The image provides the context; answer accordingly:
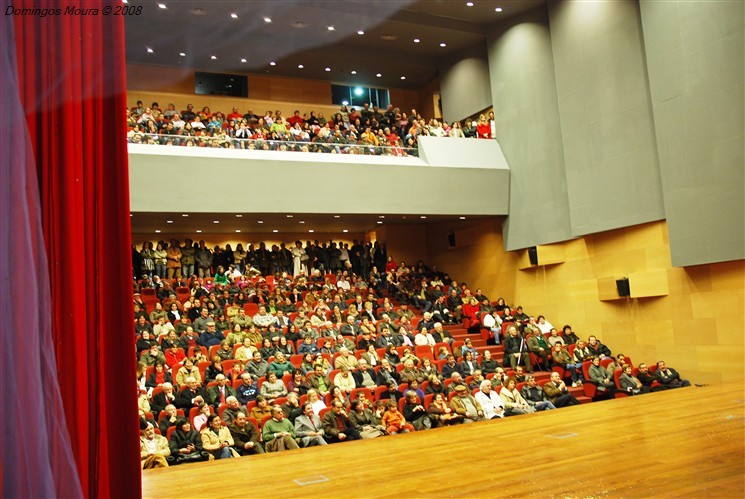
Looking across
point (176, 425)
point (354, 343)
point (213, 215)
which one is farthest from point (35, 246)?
point (213, 215)

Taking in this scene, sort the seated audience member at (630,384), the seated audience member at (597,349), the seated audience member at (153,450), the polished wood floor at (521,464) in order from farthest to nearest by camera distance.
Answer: the seated audience member at (597,349) → the seated audience member at (630,384) → the seated audience member at (153,450) → the polished wood floor at (521,464)

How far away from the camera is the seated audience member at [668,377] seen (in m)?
8.33

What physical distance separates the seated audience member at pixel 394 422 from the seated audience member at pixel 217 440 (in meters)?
1.52

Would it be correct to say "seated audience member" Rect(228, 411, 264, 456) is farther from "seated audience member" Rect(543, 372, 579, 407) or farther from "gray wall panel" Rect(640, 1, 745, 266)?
"gray wall panel" Rect(640, 1, 745, 266)

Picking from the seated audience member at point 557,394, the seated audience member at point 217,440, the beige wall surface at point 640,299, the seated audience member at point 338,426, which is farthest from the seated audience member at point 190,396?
the beige wall surface at point 640,299

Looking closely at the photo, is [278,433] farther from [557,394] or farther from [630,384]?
[630,384]

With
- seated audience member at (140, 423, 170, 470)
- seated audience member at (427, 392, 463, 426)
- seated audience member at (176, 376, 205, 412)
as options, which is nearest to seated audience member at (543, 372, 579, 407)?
seated audience member at (427, 392, 463, 426)

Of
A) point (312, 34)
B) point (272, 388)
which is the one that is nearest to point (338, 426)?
point (272, 388)

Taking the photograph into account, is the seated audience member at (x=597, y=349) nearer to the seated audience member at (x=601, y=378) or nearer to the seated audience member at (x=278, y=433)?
the seated audience member at (x=601, y=378)

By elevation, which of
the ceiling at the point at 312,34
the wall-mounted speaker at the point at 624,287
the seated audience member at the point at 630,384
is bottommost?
the seated audience member at the point at 630,384

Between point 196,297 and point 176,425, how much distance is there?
14.4ft

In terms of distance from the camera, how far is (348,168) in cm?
1078

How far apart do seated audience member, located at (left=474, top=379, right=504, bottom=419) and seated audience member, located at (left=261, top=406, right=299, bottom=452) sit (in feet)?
7.08

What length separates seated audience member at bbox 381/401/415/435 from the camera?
6.29 m
